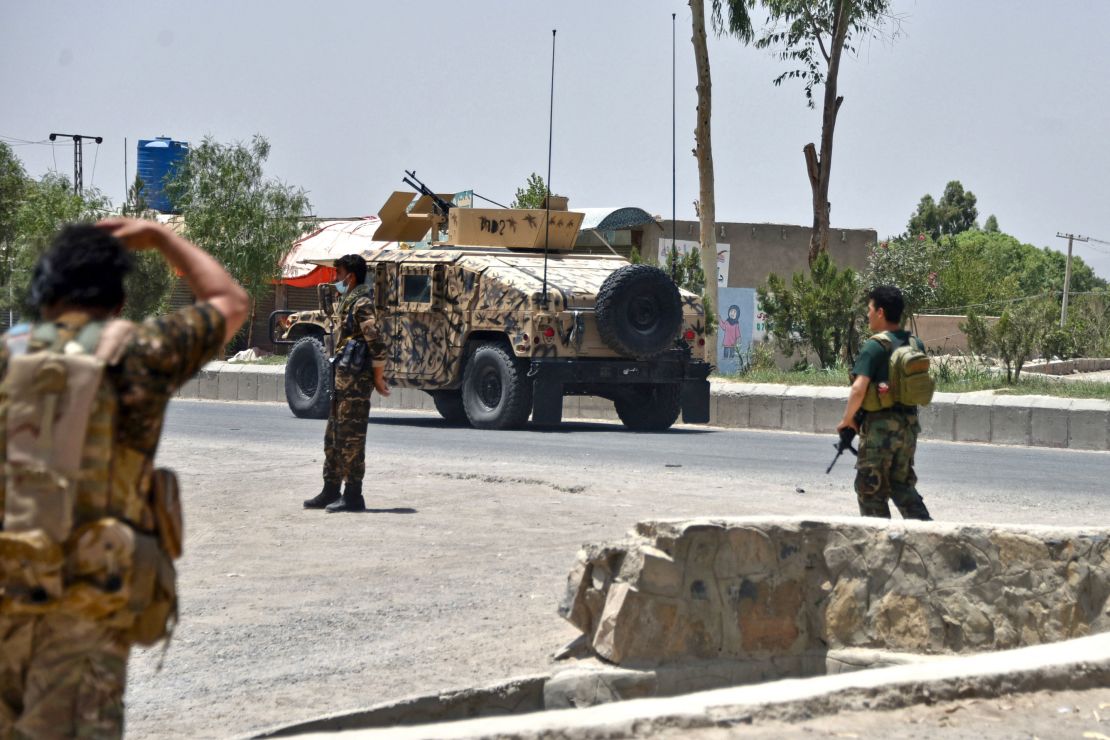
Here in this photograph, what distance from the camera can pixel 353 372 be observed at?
29.4ft

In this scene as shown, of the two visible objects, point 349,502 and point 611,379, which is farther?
point 611,379

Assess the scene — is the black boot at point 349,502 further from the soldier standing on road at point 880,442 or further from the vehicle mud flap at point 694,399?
the vehicle mud flap at point 694,399

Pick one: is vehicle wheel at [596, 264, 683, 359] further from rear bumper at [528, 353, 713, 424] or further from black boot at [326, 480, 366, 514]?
black boot at [326, 480, 366, 514]

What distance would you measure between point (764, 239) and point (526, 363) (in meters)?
21.5

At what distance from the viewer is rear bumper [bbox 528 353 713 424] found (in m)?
15.8

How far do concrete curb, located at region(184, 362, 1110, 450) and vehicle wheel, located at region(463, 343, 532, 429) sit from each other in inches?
119

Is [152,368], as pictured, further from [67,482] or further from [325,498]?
[325,498]

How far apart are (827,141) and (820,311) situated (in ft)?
21.3

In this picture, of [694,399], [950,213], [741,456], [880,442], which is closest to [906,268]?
[694,399]

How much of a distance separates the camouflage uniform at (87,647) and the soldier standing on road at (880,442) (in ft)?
14.0

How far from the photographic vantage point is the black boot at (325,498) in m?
9.46

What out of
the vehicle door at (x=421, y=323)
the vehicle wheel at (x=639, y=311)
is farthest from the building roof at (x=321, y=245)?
the vehicle wheel at (x=639, y=311)

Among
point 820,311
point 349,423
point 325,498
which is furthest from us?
point 820,311

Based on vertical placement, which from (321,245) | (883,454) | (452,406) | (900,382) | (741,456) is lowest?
(741,456)
